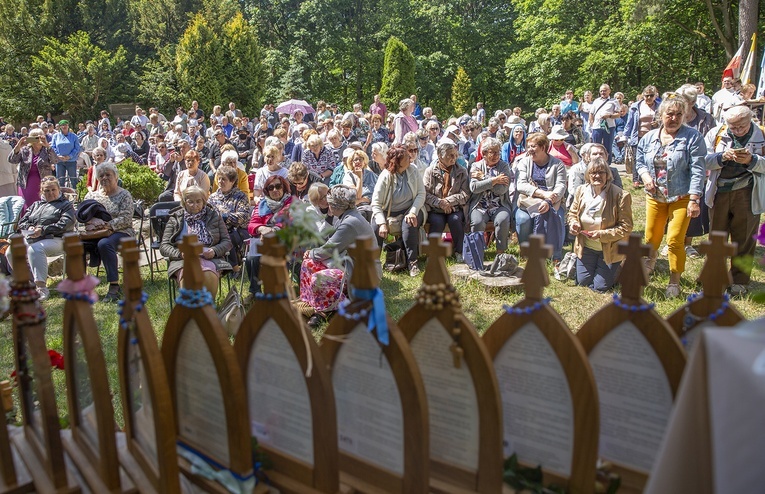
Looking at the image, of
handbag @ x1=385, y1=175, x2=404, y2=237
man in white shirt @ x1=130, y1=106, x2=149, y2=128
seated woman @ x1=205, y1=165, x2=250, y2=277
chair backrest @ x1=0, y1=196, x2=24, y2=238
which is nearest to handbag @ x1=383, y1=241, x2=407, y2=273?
handbag @ x1=385, y1=175, x2=404, y2=237

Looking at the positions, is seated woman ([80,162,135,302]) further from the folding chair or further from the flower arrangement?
the flower arrangement

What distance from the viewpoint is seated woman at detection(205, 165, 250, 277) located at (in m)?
6.52

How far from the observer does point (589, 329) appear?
1.67 m

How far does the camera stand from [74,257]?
1791 mm

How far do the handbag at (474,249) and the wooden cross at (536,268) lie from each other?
4757 mm

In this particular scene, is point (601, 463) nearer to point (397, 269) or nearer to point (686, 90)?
point (397, 269)

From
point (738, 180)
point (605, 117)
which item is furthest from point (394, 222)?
point (605, 117)

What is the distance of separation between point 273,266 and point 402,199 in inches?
196

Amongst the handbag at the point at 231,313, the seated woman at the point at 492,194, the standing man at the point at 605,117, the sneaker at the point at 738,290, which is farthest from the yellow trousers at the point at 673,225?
the standing man at the point at 605,117

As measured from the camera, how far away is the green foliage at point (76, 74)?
30.8 meters

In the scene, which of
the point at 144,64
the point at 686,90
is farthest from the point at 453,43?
the point at 686,90

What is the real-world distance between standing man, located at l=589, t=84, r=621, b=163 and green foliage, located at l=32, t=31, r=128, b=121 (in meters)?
27.6

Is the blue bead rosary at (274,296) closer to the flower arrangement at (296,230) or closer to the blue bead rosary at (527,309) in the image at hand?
the flower arrangement at (296,230)

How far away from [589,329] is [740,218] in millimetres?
4436
